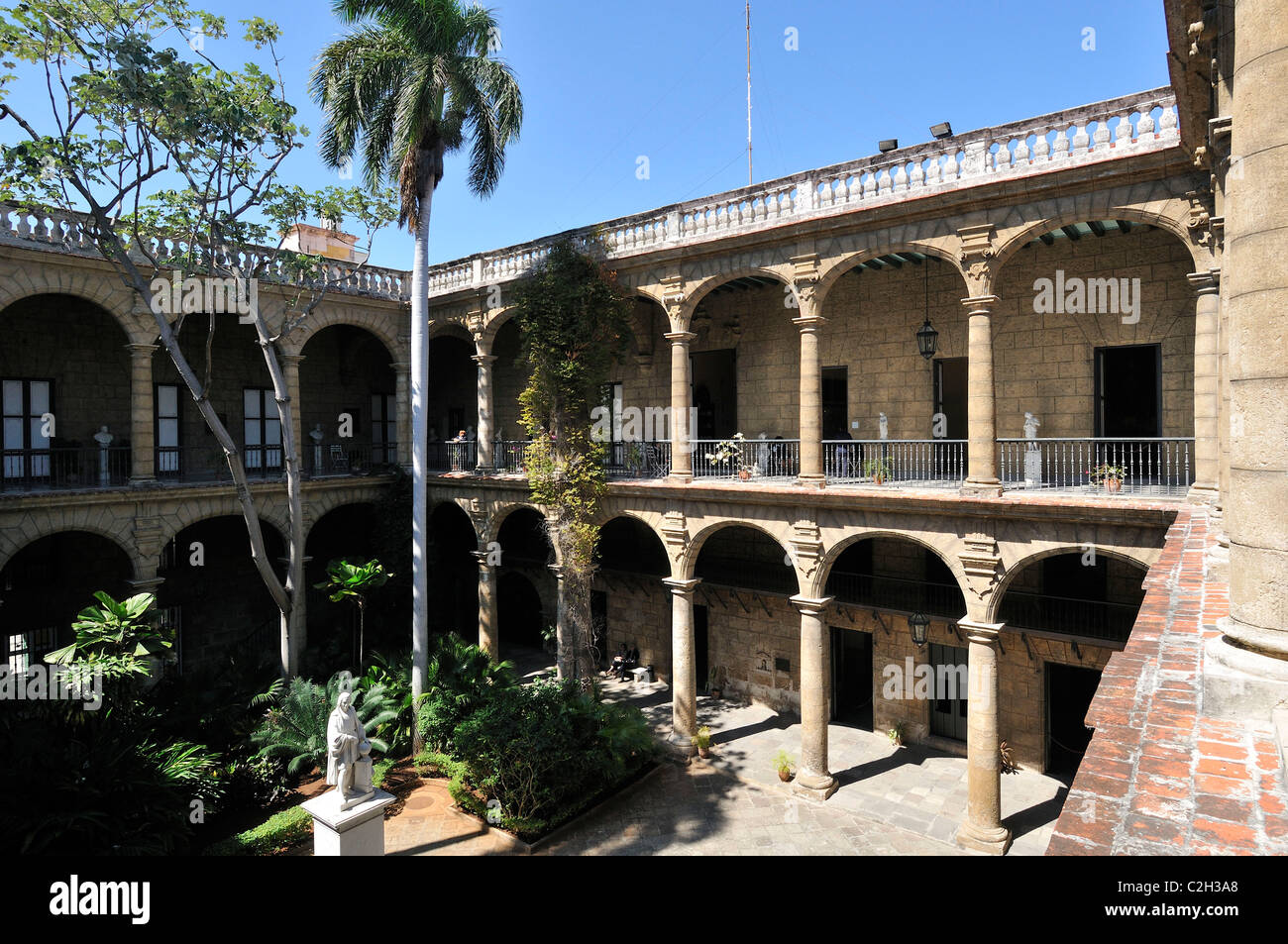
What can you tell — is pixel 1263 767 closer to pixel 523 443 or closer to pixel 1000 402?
pixel 1000 402


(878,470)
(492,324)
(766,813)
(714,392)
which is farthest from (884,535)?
(492,324)

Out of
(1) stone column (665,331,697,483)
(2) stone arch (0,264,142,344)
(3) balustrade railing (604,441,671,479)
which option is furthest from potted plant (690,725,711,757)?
(2) stone arch (0,264,142,344)

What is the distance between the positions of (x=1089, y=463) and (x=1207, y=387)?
291 cm

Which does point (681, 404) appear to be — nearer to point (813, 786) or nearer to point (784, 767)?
point (784, 767)

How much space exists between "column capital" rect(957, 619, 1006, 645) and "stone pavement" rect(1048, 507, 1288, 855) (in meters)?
7.95

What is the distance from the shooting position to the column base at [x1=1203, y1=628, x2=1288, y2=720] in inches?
145

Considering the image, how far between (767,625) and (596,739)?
667 cm

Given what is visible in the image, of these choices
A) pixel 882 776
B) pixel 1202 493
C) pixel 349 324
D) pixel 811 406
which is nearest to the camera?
pixel 1202 493

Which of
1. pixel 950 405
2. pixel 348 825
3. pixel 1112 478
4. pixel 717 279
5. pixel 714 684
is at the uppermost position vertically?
pixel 717 279

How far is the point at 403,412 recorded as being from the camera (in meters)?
20.9

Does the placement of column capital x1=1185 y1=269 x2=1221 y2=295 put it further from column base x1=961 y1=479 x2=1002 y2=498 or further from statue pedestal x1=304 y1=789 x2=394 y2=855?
statue pedestal x1=304 y1=789 x2=394 y2=855

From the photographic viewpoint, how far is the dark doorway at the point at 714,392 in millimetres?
19938

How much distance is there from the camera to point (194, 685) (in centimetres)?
1546

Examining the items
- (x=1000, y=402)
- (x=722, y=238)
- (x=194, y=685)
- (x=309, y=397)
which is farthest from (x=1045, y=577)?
(x=309, y=397)
